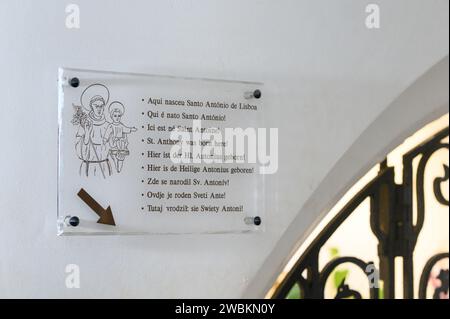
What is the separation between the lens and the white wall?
151 cm

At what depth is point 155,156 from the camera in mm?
1616

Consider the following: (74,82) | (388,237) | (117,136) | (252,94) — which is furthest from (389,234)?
(74,82)

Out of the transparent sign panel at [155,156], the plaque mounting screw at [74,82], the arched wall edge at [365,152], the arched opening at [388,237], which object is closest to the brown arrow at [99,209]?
Answer: the transparent sign panel at [155,156]

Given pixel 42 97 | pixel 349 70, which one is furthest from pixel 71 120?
pixel 349 70

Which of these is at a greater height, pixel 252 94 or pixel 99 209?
pixel 252 94

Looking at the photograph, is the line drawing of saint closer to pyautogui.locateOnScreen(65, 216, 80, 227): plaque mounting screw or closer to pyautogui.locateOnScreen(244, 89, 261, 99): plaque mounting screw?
pyautogui.locateOnScreen(65, 216, 80, 227): plaque mounting screw

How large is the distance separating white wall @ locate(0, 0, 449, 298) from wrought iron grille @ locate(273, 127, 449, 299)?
0.22 metres

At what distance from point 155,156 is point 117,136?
0.33ft

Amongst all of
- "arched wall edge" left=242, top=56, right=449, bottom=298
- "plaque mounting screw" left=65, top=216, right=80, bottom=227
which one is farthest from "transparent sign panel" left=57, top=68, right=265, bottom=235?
"arched wall edge" left=242, top=56, right=449, bottom=298

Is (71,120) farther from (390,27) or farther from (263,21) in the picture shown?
(390,27)

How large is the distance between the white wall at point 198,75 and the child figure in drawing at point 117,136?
101 millimetres

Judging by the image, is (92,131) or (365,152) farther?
(365,152)

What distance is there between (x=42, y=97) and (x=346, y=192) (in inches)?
33.6

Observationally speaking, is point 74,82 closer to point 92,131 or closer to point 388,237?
point 92,131
